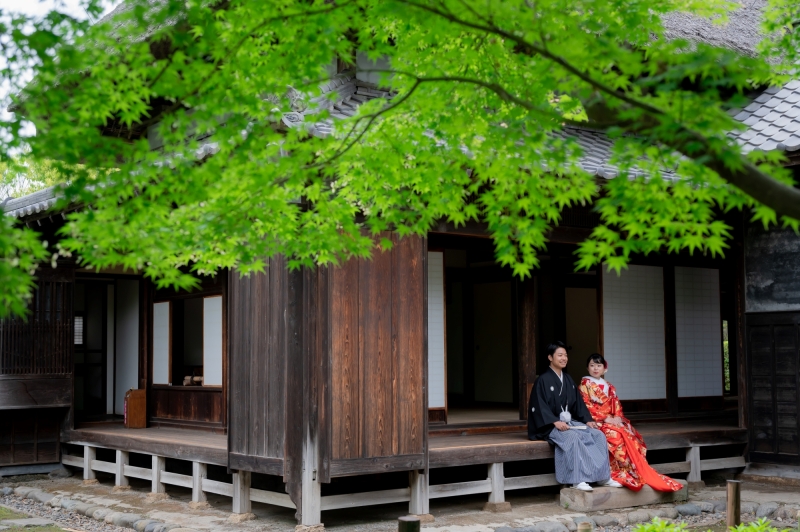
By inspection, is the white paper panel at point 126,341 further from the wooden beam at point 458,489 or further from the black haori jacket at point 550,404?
the black haori jacket at point 550,404

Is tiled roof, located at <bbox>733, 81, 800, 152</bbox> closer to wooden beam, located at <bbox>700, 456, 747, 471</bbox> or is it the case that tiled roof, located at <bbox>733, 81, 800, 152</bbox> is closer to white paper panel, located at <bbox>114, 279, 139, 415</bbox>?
wooden beam, located at <bbox>700, 456, 747, 471</bbox>

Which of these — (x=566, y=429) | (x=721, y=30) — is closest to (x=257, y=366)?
(x=566, y=429)

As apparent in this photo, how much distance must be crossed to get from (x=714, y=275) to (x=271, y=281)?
6.35 meters

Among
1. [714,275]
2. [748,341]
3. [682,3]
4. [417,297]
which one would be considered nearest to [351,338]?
[417,297]

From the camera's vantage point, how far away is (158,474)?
9148 mm

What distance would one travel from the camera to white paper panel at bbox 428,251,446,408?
912cm

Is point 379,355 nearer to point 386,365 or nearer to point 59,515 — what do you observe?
point 386,365

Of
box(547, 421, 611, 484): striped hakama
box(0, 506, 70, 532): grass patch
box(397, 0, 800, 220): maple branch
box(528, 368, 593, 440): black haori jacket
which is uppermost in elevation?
box(397, 0, 800, 220): maple branch

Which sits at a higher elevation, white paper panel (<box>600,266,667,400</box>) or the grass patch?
white paper panel (<box>600,266,667,400</box>)

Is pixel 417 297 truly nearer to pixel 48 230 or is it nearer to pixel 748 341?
pixel 748 341

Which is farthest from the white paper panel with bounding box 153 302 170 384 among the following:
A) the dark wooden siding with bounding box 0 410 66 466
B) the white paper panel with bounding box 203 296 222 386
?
the dark wooden siding with bounding box 0 410 66 466

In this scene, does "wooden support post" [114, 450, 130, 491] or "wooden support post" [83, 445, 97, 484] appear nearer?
"wooden support post" [114, 450, 130, 491]

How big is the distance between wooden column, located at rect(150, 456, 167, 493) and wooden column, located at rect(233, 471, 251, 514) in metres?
1.62

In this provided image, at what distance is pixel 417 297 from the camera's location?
25.2 feet
